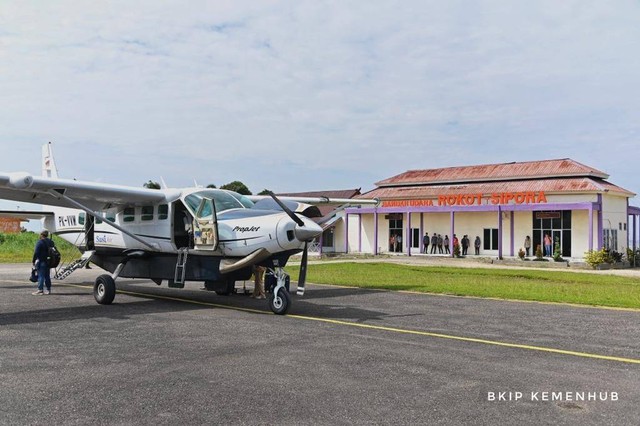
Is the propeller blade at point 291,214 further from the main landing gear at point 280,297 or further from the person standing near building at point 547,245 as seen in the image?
the person standing near building at point 547,245

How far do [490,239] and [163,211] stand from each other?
3151 centimetres

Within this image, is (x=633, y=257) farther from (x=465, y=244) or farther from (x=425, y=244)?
(x=425, y=244)

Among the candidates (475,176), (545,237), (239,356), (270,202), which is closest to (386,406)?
(239,356)

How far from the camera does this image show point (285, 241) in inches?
471

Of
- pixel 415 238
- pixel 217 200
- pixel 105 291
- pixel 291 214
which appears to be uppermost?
pixel 217 200

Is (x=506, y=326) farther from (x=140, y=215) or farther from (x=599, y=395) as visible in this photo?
(x=140, y=215)

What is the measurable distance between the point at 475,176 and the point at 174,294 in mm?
33143

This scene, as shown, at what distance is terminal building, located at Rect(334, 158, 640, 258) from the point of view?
37.4 metres

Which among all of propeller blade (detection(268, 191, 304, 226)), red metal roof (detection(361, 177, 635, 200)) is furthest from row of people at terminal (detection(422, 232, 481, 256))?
propeller blade (detection(268, 191, 304, 226))

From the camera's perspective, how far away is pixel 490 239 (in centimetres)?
4153

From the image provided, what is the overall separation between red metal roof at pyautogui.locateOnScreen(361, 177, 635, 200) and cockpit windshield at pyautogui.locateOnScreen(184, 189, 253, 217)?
29.6 m

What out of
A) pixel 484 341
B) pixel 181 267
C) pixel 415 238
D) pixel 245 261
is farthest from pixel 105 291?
pixel 415 238

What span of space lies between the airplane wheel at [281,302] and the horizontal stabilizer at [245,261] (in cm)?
83

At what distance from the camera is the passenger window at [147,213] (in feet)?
49.0
